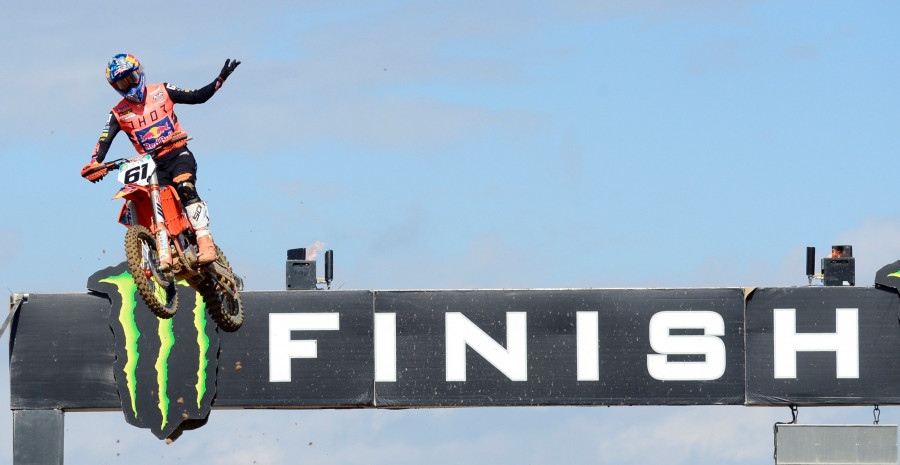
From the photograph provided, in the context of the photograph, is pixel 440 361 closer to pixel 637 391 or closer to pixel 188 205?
pixel 637 391

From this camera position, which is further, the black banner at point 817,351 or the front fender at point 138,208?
the black banner at point 817,351

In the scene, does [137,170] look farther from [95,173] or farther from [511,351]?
[511,351]

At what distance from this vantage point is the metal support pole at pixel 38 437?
34.0 meters

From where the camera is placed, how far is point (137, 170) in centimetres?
2392

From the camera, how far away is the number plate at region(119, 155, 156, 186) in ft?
78.2

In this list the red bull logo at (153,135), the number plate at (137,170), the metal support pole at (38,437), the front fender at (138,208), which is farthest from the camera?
the metal support pole at (38,437)

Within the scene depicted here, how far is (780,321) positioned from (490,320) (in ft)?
17.8

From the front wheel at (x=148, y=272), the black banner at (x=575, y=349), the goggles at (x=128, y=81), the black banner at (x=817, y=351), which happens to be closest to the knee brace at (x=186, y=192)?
the front wheel at (x=148, y=272)

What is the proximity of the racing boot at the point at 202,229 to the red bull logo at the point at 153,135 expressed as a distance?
960mm

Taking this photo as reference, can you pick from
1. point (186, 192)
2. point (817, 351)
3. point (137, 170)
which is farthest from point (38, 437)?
point (817, 351)

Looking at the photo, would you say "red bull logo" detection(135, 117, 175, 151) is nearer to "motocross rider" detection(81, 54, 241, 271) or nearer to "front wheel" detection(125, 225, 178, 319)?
"motocross rider" detection(81, 54, 241, 271)

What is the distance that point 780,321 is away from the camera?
112 ft

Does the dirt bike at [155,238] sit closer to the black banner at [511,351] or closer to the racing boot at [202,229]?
the racing boot at [202,229]

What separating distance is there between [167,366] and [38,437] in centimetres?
276
